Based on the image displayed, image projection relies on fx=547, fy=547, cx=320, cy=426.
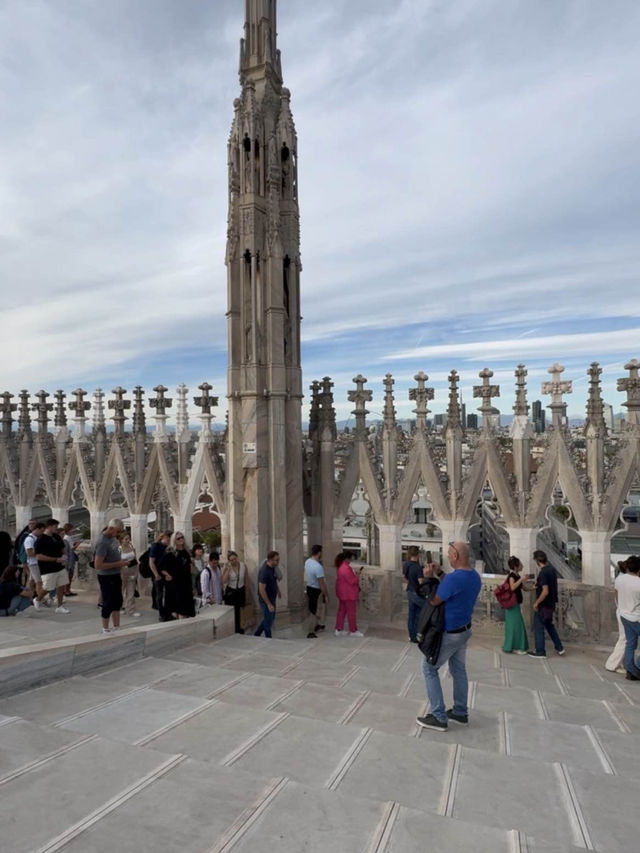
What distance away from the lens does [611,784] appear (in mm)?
3182

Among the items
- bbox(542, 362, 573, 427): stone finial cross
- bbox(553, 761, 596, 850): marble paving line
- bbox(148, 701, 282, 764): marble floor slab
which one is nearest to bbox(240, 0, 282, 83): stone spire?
bbox(542, 362, 573, 427): stone finial cross

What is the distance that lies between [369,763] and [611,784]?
1.40 metres

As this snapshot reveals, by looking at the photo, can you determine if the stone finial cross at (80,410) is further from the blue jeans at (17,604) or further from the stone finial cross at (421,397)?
the stone finial cross at (421,397)

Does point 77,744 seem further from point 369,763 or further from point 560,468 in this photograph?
point 560,468

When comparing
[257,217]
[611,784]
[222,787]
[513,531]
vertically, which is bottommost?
[611,784]

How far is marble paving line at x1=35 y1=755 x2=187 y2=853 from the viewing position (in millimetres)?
2367

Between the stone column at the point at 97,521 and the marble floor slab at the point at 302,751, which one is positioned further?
the stone column at the point at 97,521

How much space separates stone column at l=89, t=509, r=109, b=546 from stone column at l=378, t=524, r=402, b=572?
248 inches

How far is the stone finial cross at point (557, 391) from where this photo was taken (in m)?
9.37

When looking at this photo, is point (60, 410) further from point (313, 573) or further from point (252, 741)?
point (252, 741)

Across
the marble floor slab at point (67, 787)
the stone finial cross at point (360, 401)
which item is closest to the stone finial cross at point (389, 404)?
the stone finial cross at point (360, 401)

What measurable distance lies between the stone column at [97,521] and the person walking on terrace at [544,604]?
29.6 ft

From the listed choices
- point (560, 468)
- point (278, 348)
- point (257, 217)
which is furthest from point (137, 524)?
point (560, 468)

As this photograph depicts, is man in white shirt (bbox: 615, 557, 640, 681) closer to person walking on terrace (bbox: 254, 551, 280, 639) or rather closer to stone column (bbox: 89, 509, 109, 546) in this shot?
person walking on terrace (bbox: 254, 551, 280, 639)
